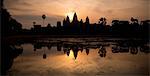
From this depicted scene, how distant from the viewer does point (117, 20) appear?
143 metres

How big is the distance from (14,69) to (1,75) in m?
2.86

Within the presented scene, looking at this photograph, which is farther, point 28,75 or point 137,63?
point 137,63

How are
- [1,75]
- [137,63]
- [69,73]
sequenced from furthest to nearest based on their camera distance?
1. [137,63]
2. [69,73]
3. [1,75]

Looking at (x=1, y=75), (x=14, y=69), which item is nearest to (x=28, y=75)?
(x=1, y=75)

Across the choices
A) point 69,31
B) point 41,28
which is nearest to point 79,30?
point 69,31

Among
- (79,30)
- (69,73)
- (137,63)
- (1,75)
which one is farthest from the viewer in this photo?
(79,30)

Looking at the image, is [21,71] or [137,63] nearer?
[21,71]

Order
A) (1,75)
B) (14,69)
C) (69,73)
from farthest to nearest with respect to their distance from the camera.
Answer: (14,69), (69,73), (1,75)

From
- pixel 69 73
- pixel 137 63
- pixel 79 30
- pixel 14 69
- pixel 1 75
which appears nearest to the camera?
pixel 1 75

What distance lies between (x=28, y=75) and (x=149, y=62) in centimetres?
973

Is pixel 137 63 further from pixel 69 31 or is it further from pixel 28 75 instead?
pixel 69 31

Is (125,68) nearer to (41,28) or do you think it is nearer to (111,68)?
(111,68)

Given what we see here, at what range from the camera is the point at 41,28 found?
460 ft

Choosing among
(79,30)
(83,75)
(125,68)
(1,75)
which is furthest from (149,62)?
(79,30)
